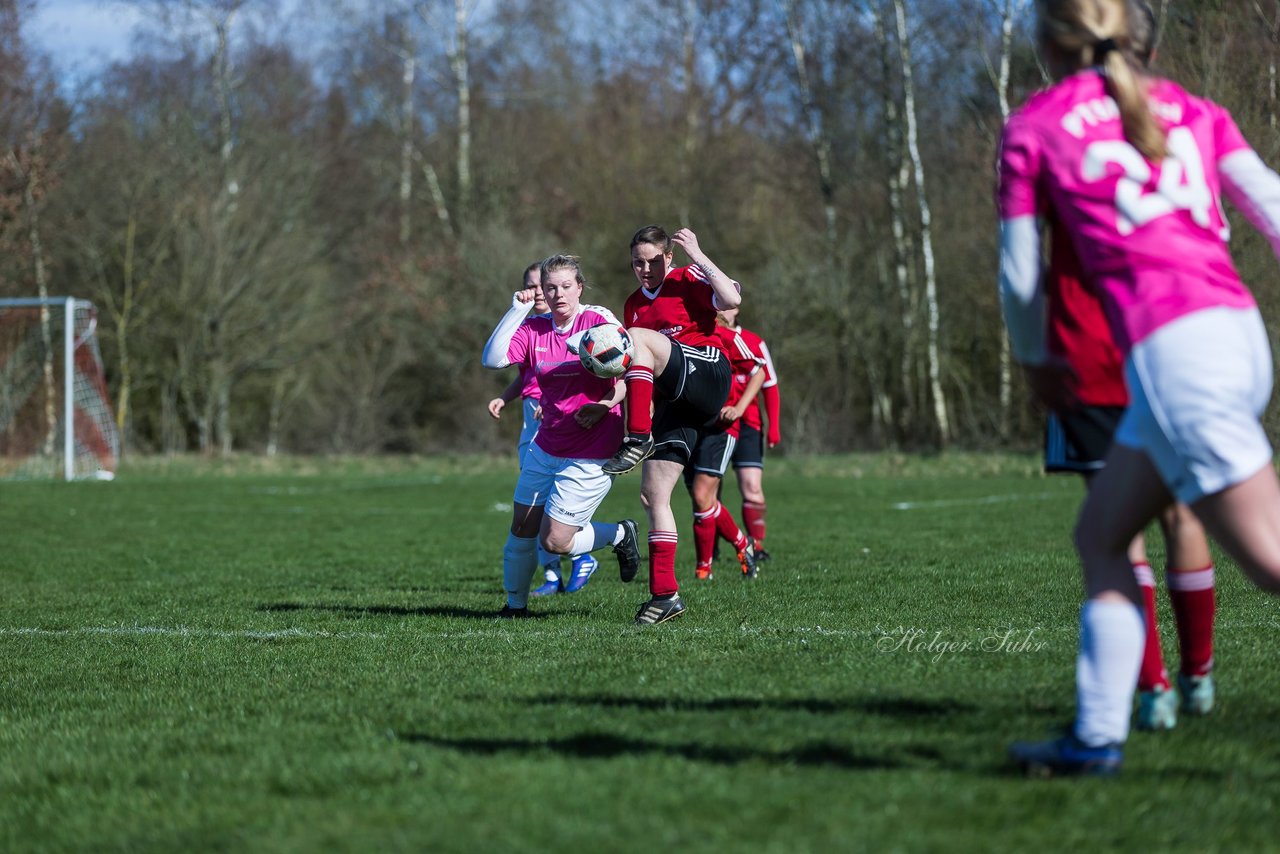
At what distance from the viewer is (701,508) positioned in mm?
9227

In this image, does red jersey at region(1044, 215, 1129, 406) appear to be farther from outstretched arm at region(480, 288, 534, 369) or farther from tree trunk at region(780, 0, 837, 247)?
tree trunk at region(780, 0, 837, 247)

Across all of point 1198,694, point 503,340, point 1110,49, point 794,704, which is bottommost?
point 794,704

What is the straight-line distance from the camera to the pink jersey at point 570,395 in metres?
7.22

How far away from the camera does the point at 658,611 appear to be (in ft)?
22.5

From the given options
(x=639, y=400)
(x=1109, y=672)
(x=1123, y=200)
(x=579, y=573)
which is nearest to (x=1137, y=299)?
(x=1123, y=200)

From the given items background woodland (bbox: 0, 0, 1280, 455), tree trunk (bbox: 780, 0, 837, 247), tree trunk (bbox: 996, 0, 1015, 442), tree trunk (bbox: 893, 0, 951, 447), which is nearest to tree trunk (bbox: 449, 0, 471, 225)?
background woodland (bbox: 0, 0, 1280, 455)

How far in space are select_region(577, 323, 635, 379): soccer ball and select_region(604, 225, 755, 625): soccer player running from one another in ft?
0.52

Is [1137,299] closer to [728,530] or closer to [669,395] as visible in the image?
[669,395]

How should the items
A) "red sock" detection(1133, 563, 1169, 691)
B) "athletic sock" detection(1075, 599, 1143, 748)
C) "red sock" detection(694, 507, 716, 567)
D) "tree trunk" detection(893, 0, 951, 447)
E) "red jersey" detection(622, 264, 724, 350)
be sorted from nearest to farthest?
"athletic sock" detection(1075, 599, 1143, 748), "red sock" detection(1133, 563, 1169, 691), "red jersey" detection(622, 264, 724, 350), "red sock" detection(694, 507, 716, 567), "tree trunk" detection(893, 0, 951, 447)

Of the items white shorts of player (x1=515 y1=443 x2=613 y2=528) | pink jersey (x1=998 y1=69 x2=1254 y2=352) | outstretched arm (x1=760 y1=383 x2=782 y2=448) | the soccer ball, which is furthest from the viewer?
outstretched arm (x1=760 y1=383 x2=782 y2=448)

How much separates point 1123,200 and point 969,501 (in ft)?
44.6

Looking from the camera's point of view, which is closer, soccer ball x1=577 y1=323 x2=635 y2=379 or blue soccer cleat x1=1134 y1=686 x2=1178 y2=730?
blue soccer cleat x1=1134 y1=686 x2=1178 y2=730

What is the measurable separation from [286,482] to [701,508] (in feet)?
50.6

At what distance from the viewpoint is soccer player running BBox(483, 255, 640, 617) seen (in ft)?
23.6
